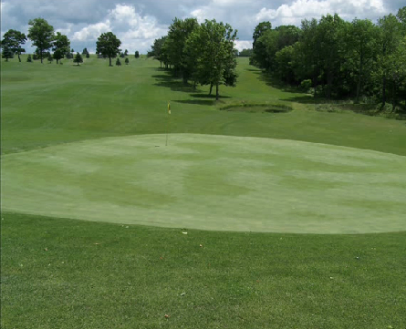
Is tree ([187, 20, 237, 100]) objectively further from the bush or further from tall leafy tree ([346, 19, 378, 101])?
the bush

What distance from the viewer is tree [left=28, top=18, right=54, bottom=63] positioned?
118125 millimetres

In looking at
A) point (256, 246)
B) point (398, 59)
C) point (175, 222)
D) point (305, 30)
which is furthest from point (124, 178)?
point (305, 30)

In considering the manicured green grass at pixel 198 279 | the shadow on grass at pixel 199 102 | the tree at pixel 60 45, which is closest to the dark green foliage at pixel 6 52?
the tree at pixel 60 45

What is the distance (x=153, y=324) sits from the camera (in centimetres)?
521

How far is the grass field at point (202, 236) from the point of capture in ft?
18.1

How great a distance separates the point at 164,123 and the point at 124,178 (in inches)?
927

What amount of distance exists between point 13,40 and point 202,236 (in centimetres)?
13672

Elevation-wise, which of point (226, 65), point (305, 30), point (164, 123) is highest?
point (305, 30)

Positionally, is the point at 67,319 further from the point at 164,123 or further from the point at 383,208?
the point at 164,123

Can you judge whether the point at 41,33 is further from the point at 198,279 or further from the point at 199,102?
the point at 198,279

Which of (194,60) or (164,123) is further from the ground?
(194,60)

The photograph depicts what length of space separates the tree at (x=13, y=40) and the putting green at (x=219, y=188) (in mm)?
121286

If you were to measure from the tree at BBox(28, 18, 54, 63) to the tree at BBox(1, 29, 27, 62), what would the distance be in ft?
23.4

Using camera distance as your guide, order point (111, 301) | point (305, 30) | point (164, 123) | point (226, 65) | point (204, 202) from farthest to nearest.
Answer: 1. point (305, 30)
2. point (226, 65)
3. point (164, 123)
4. point (204, 202)
5. point (111, 301)
